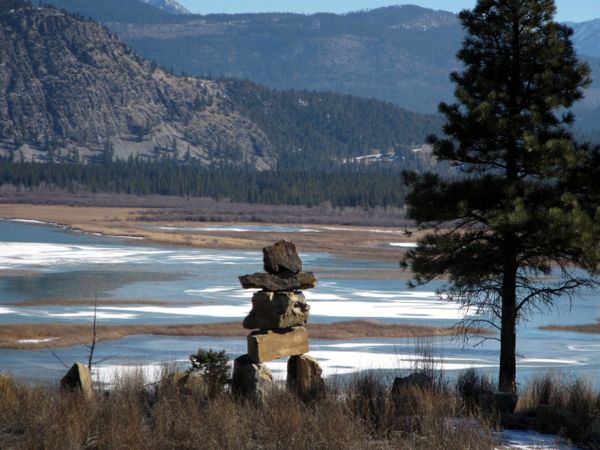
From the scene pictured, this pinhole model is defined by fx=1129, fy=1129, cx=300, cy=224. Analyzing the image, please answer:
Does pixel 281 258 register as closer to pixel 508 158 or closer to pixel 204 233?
pixel 508 158

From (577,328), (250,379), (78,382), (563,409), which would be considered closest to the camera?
(563,409)

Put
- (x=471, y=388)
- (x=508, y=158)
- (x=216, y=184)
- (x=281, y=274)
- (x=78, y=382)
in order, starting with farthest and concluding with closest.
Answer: (x=216, y=184) → (x=508, y=158) → (x=471, y=388) → (x=281, y=274) → (x=78, y=382)

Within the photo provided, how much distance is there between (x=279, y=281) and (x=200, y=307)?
2449 cm

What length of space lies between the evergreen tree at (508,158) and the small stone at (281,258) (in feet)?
9.38

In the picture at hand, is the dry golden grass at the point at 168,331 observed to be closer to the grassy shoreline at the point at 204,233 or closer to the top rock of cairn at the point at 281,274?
the top rock of cairn at the point at 281,274

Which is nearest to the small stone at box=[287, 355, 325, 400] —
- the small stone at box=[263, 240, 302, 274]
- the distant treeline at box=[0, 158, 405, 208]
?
the small stone at box=[263, 240, 302, 274]

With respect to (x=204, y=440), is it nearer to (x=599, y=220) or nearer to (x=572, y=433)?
(x=572, y=433)

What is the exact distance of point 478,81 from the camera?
19.2 meters

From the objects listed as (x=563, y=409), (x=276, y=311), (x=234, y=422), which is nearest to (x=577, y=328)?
(x=276, y=311)

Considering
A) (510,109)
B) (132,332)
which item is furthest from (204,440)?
(132,332)

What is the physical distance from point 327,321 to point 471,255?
1938cm

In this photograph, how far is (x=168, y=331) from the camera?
3444cm

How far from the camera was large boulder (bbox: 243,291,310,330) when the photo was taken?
650 inches

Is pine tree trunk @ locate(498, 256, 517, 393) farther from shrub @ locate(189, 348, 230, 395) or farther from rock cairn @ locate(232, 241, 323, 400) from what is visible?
shrub @ locate(189, 348, 230, 395)
